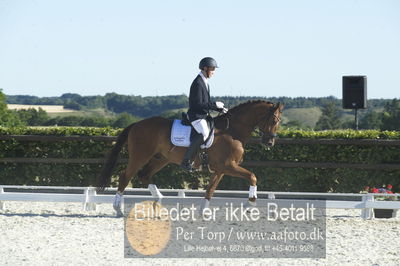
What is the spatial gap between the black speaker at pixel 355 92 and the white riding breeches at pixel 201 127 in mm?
5617

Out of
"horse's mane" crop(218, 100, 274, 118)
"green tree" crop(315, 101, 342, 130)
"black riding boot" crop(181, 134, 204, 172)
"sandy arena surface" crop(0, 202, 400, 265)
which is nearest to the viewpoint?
"sandy arena surface" crop(0, 202, 400, 265)

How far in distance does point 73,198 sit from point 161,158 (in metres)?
1.70

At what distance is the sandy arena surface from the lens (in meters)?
6.23

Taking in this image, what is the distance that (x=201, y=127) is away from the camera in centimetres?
869

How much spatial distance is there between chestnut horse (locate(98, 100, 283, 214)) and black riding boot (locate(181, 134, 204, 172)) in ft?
0.55

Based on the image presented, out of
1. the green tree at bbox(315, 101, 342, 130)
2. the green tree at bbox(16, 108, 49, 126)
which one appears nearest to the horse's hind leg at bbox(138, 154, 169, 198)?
the green tree at bbox(16, 108, 49, 126)

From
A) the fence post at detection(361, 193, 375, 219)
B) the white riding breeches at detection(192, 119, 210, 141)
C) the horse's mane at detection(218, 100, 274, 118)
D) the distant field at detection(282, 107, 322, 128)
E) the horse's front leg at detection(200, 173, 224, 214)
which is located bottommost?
the distant field at detection(282, 107, 322, 128)

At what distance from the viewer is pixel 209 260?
20.7 ft

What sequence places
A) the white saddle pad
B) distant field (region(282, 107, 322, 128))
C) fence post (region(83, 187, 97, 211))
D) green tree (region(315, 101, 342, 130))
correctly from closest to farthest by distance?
the white saddle pad, fence post (region(83, 187, 97, 211)), green tree (region(315, 101, 342, 130)), distant field (region(282, 107, 322, 128))

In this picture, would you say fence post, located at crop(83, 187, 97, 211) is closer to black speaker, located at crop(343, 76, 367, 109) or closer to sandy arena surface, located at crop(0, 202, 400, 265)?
sandy arena surface, located at crop(0, 202, 400, 265)

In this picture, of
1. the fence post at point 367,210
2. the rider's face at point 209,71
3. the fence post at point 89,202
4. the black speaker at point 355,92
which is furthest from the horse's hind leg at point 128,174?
the black speaker at point 355,92

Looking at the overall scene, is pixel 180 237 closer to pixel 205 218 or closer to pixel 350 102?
pixel 205 218

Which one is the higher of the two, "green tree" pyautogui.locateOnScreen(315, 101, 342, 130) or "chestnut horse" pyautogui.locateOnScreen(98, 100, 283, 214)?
"chestnut horse" pyautogui.locateOnScreen(98, 100, 283, 214)

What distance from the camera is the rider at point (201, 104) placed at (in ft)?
28.1
